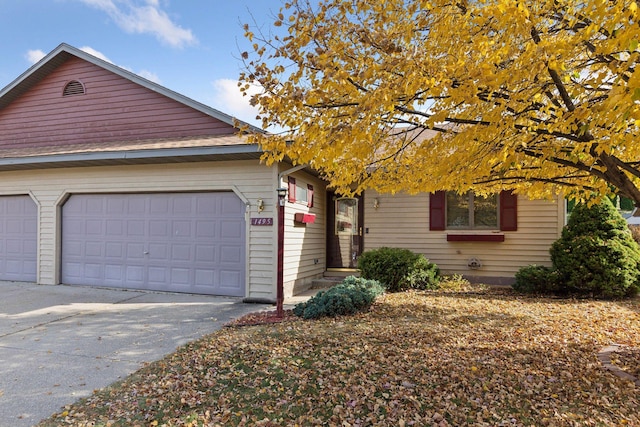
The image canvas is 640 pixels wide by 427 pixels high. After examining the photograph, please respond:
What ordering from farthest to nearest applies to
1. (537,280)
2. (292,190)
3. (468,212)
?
(468,212) < (292,190) < (537,280)

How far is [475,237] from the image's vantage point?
28.3ft

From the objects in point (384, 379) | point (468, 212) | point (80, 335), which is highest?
point (468, 212)

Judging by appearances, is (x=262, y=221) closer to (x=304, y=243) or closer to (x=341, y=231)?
(x=304, y=243)

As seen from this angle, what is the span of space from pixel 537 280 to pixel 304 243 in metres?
4.82

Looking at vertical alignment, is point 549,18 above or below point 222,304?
above


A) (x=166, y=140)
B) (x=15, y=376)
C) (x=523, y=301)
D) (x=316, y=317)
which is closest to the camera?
(x=15, y=376)

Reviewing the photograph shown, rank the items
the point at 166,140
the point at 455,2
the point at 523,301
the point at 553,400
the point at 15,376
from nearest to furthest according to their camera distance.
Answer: the point at 553,400, the point at 455,2, the point at 15,376, the point at 523,301, the point at 166,140

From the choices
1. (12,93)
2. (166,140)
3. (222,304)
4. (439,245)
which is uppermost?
(12,93)

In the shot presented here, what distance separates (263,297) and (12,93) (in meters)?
8.46

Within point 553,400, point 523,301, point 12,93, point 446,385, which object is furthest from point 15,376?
point 12,93

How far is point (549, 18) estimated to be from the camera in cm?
337

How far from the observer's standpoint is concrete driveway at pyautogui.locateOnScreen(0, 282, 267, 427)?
334 cm

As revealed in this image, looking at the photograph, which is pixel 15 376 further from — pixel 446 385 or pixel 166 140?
pixel 166 140

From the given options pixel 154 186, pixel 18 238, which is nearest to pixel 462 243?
pixel 154 186
